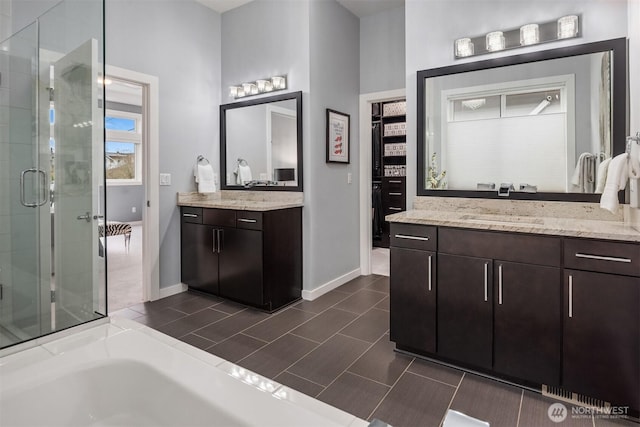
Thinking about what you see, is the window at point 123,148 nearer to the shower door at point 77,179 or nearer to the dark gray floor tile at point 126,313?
the dark gray floor tile at point 126,313

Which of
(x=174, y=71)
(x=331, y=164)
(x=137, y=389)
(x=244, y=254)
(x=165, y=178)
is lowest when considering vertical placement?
(x=137, y=389)

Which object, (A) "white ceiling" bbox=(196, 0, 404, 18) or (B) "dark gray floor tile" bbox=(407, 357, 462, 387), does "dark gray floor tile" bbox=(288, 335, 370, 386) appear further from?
(A) "white ceiling" bbox=(196, 0, 404, 18)

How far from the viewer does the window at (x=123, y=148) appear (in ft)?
26.4

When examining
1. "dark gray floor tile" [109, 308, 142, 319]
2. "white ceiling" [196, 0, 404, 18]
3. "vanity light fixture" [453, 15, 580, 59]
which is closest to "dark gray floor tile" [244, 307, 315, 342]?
"dark gray floor tile" [109, 308, 142, 319]

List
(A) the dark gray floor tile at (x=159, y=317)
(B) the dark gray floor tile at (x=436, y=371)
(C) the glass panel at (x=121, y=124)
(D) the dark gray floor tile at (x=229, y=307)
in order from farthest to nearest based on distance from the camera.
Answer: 1. (C) the glass panel at (x=121, y=124)
2. (D) the dark gray floor tile at (x=229, y=307)
3. (A) the dark gray floor tile at (x=159, y=317)
4. (B) the dark gray floor tile at (x=436, y=371)

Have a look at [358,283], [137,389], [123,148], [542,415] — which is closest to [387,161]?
[358,283]

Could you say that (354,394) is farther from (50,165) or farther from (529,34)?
(529,34)

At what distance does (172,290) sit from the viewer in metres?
3.78

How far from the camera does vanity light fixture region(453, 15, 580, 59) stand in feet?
7.70

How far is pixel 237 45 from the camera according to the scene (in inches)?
159

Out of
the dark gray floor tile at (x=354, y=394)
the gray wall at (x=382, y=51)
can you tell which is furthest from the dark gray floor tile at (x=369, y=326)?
the gray wall at (x=382, y=51)

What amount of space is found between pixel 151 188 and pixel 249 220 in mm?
1072

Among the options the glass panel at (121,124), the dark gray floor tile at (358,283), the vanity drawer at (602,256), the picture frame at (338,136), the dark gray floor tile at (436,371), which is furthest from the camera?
the glass panel at (121,124)

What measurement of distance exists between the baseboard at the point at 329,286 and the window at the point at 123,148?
6182 mm
